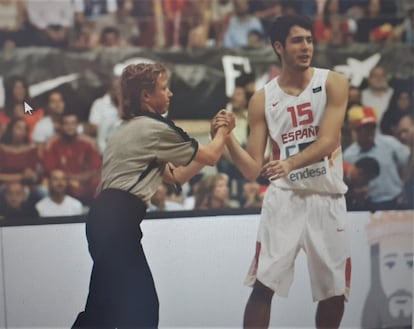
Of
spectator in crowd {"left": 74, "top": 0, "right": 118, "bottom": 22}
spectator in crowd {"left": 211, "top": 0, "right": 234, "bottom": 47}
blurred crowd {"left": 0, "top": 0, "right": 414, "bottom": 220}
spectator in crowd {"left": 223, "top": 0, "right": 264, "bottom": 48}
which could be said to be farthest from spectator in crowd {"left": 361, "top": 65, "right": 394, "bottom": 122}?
spectator in crowd {"left": 74, "top": 0, "right": 118, "bottom": 22}

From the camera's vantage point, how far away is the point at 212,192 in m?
3.03

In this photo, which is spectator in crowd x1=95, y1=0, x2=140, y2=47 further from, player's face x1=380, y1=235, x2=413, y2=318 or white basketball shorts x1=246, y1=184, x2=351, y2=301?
player's face x1=380, y1=235, x2=413, y2=318

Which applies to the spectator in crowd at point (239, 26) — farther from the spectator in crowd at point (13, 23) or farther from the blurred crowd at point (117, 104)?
the spectator in crowd at point (13, 23)

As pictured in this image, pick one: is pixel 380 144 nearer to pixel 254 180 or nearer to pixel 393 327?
pixel 254 180

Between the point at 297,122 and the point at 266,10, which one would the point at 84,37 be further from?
the point at 297,122

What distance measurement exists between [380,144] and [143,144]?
1.02 meters

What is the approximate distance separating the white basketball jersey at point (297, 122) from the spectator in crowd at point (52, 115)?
852mm

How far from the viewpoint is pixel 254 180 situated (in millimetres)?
3055

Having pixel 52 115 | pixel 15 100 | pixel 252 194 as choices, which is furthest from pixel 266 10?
pixel 15 100

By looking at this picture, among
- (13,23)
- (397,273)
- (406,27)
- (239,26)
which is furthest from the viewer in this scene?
(397,273)

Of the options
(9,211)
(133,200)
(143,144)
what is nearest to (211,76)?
(143,144)

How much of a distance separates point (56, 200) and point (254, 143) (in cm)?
85

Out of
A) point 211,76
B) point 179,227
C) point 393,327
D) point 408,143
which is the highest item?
point 211,76

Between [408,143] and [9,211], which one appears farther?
[408,143]
